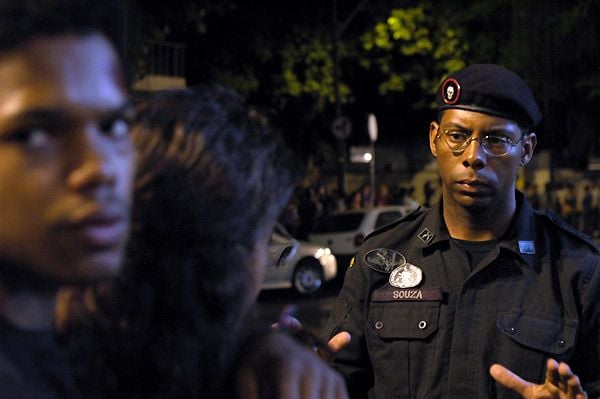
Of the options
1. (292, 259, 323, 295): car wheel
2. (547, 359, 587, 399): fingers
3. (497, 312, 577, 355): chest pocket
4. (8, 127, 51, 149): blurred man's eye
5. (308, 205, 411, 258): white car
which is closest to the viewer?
(8, 127, 51, 149): blurred man's eye

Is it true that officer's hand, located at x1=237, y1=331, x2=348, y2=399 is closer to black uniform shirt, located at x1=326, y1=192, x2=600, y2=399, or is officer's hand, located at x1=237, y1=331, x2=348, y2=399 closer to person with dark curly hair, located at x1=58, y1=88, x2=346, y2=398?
person with dark curly hair, located at x1=58, y1=88, x2=346, y2=398

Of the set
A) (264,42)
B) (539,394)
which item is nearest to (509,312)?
(539,394)

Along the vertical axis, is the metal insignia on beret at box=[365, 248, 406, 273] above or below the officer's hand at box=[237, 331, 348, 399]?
below

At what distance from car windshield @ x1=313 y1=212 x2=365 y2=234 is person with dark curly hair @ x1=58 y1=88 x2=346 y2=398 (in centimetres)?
1489

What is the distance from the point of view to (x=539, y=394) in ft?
6.47

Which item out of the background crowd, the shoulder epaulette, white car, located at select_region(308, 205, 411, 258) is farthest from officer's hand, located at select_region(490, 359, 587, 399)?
white car, located at select_region(308, 205, 411, 258)

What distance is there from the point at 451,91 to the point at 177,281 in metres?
2.13

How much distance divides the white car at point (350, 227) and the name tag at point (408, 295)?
1276 centimetres

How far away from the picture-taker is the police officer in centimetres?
262

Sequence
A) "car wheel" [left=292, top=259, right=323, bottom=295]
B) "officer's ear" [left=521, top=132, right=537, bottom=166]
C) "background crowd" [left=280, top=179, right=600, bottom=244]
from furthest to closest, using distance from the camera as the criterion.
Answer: "background crowd" [left=280, top=179, right=600, bottom=244] < "car wheel" [left=292, top=259, right=323, bottom=295] < "officer's ear" [left=521, top=132, right=537, bottom=166]

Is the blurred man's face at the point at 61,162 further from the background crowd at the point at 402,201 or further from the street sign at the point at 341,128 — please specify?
the street sign at the point at 341,128

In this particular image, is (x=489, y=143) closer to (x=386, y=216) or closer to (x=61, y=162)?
(x=61, y=162)

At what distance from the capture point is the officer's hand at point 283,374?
40.8 inches

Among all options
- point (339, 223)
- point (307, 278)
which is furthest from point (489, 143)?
point (339, 223)
